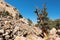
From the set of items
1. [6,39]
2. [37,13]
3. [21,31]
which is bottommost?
[6,39]

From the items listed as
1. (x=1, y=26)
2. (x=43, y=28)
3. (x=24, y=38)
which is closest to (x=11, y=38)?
(x=24, y=38)

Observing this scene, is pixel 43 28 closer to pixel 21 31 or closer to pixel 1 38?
pixel 21 31

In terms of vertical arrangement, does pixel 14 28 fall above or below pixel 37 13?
below

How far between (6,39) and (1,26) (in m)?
5.66

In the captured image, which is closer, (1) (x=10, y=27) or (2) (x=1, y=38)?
(2) (x=1, y=38)

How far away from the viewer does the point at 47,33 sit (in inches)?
1405

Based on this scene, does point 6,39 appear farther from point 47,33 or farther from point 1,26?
point 47,33

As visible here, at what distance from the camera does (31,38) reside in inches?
1098

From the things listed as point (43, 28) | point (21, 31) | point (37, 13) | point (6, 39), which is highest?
point (37, 13)

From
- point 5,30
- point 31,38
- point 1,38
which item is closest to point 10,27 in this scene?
point 5,30

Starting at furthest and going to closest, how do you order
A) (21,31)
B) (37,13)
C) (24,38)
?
1. (37,13)
2. (21,31)
3. (24,38)

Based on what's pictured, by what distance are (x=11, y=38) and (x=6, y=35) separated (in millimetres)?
1398

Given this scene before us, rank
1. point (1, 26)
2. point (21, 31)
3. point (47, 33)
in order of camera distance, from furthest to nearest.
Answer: point (47, 33)
point (1, 26)
point (21, 31)

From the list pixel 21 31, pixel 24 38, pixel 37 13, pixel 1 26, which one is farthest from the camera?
pixel 37 13
